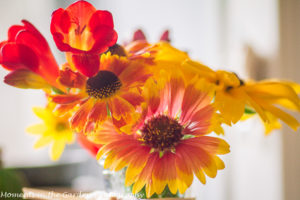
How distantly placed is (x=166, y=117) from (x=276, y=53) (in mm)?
1216

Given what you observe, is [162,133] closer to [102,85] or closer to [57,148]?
[102,85]

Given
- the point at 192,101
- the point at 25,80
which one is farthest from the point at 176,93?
the point at 25,80

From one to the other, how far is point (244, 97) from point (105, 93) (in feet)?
0.47

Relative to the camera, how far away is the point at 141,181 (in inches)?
10.2

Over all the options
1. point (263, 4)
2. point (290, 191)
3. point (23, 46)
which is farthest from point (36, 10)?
point (23, 46)

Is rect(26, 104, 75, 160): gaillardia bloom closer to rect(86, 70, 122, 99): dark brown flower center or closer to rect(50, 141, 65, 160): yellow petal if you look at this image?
rect(50, 141, 65, 160): yellow petal

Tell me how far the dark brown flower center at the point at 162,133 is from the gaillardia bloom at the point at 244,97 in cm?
5

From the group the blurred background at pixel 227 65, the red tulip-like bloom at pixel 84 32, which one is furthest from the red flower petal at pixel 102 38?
the blurred background at pixel 227 65

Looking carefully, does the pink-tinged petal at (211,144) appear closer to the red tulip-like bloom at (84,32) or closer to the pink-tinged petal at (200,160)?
the pink-tinged petal at (200,160)

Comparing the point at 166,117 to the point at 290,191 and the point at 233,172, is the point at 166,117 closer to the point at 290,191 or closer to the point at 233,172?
the point at 290,191

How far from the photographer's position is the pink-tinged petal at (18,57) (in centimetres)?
26

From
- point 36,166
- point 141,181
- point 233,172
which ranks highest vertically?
point 141,181

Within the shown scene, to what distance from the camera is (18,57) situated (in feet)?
0.89

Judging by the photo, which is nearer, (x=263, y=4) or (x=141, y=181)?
(x=141, y=181)
